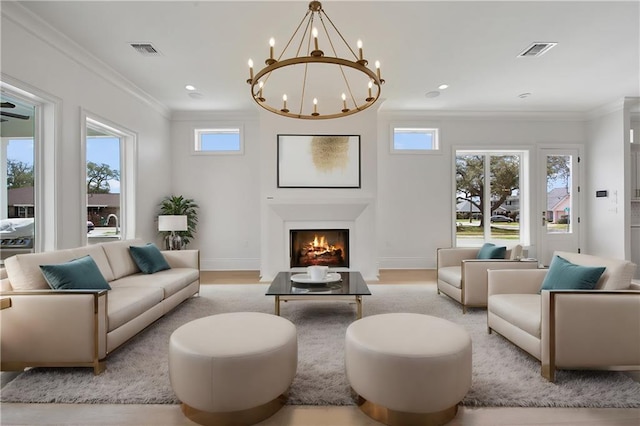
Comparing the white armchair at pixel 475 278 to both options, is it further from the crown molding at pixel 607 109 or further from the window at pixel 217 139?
the window at pixel 217 139

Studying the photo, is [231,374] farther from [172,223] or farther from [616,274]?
[172,223]

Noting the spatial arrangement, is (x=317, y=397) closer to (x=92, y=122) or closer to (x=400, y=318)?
(x=400, y=318)

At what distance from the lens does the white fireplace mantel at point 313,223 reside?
17.8 feet

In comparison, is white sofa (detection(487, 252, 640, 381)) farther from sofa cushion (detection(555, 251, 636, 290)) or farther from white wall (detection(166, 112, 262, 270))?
white wall (detection(166, 112, 262, 270))

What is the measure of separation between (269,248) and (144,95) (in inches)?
121

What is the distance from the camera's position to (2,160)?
10.3ft

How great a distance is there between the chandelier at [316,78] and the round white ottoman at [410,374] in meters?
1.79

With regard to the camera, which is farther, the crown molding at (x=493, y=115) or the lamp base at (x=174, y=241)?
the crown molding at (x=493, y=115)

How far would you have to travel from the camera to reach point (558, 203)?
642cm

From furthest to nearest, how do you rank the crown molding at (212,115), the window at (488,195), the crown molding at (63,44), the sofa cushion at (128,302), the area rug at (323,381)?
the window at (488,195)
the crown molding at (212,115)
the crown molding at (63,44)
the sofa cushion at (128,302)
the area rug at (323,381)

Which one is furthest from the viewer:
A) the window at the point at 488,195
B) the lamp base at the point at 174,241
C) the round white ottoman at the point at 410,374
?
the window at the point at 488,195

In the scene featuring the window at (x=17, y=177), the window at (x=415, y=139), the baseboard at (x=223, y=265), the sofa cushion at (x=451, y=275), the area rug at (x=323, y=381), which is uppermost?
the window at (x=415, y=139)

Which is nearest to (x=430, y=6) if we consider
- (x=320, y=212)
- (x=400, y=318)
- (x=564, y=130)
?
(x=400, y=318)

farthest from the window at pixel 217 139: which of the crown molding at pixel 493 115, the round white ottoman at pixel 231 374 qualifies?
the round white ottoman at pixel 231 374
